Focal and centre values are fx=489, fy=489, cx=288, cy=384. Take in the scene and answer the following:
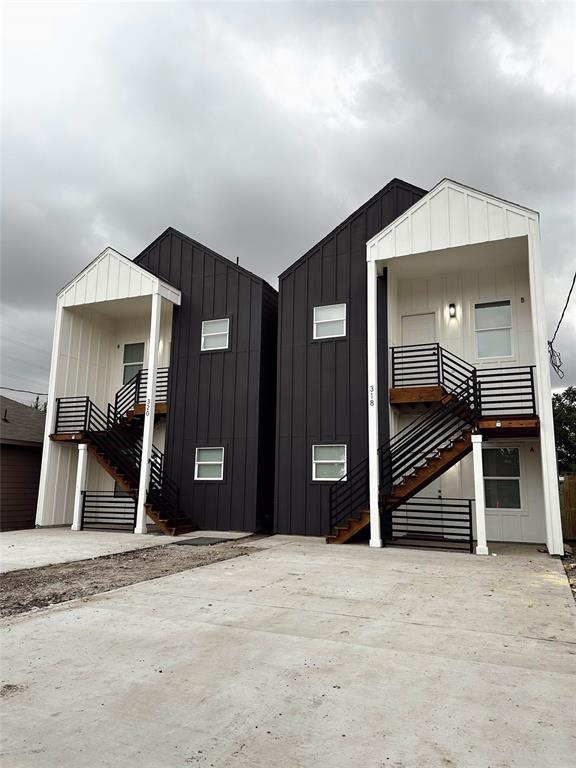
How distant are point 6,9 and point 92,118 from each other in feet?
16.7

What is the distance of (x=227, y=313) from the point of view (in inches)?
555

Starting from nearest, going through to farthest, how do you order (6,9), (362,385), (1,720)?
(1,720), (6,9), (362,385)

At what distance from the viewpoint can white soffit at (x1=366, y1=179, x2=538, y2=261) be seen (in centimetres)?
1050

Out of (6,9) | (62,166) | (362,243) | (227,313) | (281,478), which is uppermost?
(62,166)

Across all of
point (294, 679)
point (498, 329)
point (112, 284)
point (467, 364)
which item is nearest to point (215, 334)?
point (112, 284)

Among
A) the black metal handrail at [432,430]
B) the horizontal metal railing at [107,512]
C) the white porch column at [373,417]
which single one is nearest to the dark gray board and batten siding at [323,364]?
the black metal handrail at [432,430]

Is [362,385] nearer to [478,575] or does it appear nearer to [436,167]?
[478,575]

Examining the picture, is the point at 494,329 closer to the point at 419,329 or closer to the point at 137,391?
the point at 419,329

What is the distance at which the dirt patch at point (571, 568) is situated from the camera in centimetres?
678

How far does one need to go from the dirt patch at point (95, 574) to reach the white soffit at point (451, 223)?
7.52m

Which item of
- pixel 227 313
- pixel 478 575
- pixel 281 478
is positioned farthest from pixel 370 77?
pixel 478 575

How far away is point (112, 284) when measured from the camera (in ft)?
47.5

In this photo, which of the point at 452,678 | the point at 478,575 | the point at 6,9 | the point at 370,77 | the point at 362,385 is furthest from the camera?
the point at 362,385

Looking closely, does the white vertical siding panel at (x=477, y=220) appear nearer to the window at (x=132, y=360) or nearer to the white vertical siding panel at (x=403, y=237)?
the white vertical siding panel at (x=403, y=237)
